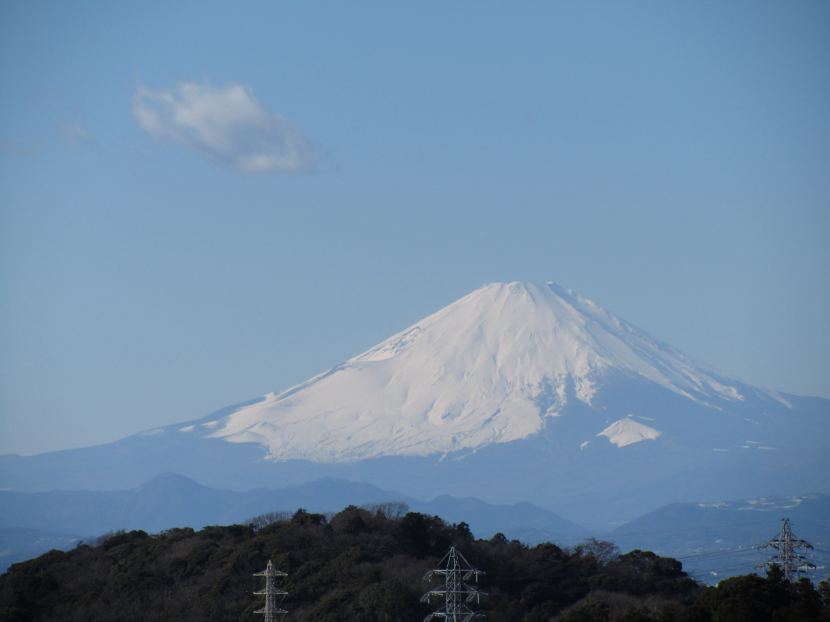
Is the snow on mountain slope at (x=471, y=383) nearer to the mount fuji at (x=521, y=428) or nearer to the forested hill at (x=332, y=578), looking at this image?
the mount fuji at (x=521, y=428)

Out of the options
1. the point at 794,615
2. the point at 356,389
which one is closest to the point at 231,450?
the point at 356,389

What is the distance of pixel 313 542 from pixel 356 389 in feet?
420

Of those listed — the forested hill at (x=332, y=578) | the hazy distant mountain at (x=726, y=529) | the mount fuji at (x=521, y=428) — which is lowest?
the forested hill at (x=332, y=578)

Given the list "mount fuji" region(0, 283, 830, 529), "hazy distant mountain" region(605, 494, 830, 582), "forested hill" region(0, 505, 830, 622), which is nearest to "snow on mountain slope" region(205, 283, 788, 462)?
"mount fuji" region(0, 283, 830, 529)

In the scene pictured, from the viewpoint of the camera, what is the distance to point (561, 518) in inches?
5586

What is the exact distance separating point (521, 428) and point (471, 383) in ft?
41.4

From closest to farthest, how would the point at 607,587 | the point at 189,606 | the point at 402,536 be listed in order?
the point at 189,606
the point at 607,587
the point at 402,536

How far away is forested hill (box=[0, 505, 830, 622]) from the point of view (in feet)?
109

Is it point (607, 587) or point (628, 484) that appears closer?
point (607, 587)

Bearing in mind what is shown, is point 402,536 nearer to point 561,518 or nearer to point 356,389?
point 561,518

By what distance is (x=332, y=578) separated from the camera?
3572 cm

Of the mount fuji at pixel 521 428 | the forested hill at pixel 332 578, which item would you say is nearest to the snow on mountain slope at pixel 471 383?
the mount fuji at pixel 521 428

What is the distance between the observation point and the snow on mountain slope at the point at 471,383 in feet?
515

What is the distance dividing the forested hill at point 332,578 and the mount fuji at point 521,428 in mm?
106046
